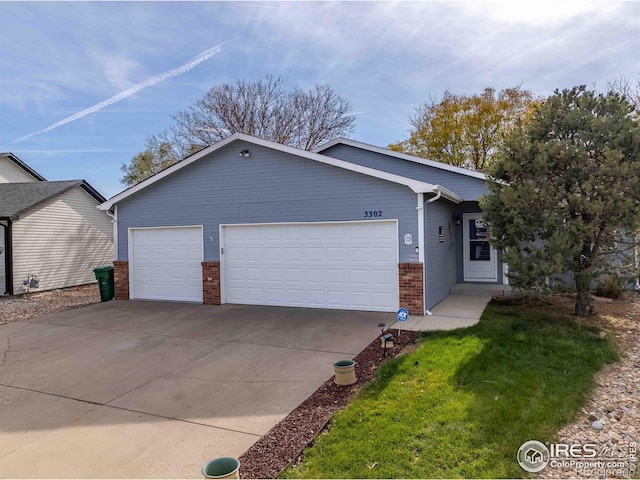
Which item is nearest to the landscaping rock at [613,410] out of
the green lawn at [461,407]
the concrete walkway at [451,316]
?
the green lawn at [461,407]

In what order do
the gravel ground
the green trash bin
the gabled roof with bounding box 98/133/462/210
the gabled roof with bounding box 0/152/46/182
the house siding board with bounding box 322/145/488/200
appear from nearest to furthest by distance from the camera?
the gabled roof with bounding box 98/133/462/210 → the gravel ground → the house siding board with bounding box 322/145/488/200 → the green trash bin → the gabled roof with bounding box 0/152/46/182

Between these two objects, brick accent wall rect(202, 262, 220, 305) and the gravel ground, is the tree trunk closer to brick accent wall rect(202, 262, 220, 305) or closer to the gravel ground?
brick accent wall rect(202, 262, 220, 305)

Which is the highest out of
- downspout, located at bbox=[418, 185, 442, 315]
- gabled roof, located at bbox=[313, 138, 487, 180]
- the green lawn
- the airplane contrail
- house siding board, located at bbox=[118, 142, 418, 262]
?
the airplane contrail

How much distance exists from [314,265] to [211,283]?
293 centimetres

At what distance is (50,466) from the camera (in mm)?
3357

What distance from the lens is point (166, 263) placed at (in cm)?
1149

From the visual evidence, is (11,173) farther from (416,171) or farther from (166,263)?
(416,171)

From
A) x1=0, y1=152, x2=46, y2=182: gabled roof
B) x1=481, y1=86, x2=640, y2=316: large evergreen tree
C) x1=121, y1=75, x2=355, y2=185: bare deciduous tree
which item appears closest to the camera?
x1=481, y1=86, x2=640, y2=316: large evergreen tree

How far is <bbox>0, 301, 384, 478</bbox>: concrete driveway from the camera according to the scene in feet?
→ 11.6

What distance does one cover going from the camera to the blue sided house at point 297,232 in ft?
29.3

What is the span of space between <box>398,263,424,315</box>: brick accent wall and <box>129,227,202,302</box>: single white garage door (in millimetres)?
5464

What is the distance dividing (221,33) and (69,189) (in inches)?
442

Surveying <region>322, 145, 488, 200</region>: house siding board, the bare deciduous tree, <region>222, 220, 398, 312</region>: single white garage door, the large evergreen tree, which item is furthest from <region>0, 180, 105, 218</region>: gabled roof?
the large evergreen tree

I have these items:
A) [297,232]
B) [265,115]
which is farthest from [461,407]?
[265,115]
